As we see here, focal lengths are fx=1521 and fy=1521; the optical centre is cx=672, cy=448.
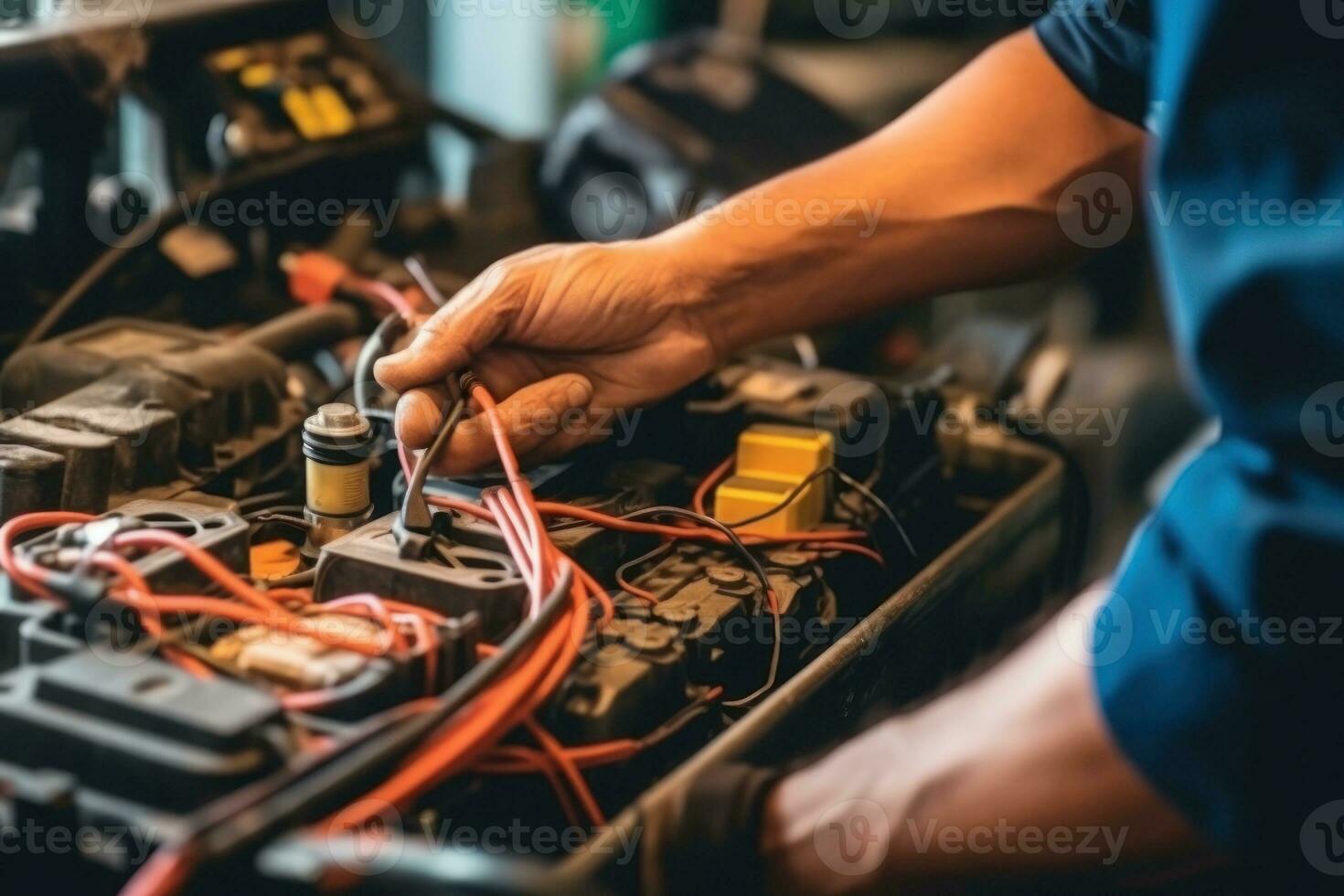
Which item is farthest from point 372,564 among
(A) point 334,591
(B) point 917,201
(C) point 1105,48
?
(C) point 1105,48

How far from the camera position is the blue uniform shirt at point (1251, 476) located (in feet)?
2.38

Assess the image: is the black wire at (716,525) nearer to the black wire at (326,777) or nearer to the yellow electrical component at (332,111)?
the black wire at (326,777)

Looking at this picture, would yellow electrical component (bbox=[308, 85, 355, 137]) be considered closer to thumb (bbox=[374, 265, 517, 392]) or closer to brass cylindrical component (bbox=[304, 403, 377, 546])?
thumb (bbox=[374, 265, 517, 392])

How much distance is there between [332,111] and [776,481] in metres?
0.72

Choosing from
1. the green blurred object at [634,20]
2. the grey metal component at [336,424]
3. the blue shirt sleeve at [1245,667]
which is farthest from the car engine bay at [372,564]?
the green blurred object at [634,20]

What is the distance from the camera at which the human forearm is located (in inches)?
50.7

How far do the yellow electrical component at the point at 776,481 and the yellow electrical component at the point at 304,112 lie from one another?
634mm

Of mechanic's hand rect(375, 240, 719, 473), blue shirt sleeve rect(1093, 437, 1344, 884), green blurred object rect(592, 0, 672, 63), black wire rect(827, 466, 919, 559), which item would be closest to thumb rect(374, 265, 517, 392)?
mechanic's hand rect(375, 240, 719, 473)

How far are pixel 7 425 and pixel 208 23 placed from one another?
62 cm

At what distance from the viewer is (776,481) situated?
45.0 inches

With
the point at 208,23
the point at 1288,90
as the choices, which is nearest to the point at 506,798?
the point at 1288,90

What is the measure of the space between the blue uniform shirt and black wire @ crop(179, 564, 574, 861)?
319 mm

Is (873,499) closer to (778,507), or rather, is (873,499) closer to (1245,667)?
(778,507)

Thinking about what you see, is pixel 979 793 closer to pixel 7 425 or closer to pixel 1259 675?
pixel 1259 675
